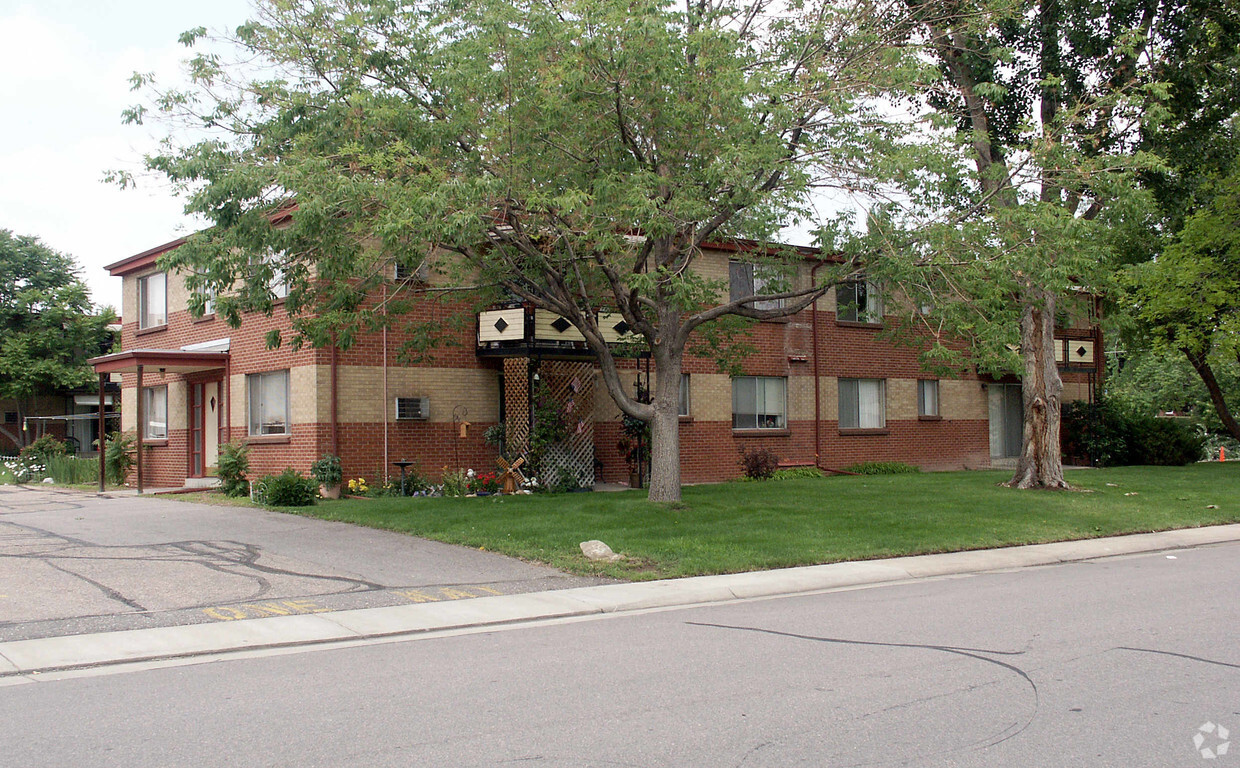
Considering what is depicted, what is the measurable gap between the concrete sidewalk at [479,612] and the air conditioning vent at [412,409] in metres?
10.7

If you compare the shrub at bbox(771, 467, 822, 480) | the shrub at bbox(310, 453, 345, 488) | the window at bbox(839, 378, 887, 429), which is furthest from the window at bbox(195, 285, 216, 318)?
the window at bbox(839, 378, 887, 429)

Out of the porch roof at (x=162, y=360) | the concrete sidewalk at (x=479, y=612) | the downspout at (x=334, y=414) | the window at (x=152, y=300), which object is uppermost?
the window at (x=152, y=300)

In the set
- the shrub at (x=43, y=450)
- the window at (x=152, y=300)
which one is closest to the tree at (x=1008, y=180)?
the window at (x=152, y=300)

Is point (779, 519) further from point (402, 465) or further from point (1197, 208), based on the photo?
point (1197, 208)

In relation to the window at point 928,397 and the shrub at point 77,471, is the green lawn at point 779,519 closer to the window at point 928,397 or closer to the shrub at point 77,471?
the window at point 928,397

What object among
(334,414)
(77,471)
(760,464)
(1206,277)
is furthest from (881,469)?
(77,471)

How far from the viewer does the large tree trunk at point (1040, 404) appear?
21984 mm

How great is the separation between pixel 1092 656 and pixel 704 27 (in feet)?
33.1

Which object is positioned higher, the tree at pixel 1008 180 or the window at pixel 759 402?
the tree at pixel 1008 180

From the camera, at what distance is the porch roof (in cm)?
2164

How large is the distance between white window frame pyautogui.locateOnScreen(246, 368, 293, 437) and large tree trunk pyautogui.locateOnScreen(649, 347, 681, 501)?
8.80 metres

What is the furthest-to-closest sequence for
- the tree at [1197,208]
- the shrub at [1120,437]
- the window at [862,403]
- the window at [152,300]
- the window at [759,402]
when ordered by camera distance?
the shrub at [1120,437], the window at [862,403], the window at [759,402], the window at [152,300], the tree at [1197,208]

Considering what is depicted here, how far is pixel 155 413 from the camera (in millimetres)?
25938

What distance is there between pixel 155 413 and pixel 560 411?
11.8 meters
